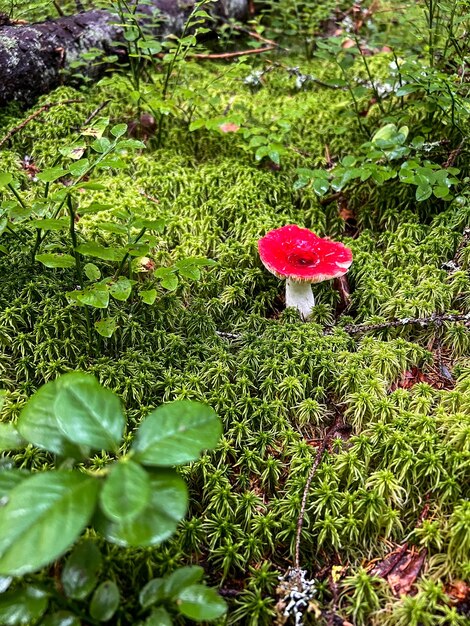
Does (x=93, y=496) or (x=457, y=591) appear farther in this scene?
(x=457, y=591)

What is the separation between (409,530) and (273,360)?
3.13ft

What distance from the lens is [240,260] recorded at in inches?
121

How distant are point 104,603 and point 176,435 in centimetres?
50

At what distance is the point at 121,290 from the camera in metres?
2.34

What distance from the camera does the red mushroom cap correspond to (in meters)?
2.68

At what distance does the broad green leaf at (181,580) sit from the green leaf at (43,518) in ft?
1.38

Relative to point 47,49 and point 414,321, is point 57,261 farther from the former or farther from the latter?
point 47,49

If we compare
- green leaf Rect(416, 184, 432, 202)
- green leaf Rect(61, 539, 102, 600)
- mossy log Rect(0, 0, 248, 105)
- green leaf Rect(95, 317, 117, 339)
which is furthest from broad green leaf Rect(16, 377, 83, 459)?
mossy log Rect(0, 0, 248, 105)

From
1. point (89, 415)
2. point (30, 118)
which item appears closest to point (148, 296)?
point (89, 415)

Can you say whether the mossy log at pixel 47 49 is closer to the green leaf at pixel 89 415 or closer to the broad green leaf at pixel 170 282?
the broad green leaf at pixel 170 282

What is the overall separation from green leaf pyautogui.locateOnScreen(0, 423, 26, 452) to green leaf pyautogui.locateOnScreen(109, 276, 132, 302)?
86cm

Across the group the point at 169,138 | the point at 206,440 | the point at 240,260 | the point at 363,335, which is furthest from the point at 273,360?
the point at 169,138

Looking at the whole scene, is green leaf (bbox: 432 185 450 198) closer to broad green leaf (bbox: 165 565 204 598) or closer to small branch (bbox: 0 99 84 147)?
broad green leaf (bbox: 165 565 204 598)

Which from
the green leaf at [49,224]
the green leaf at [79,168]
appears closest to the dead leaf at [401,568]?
the green leaf at [49,224]
